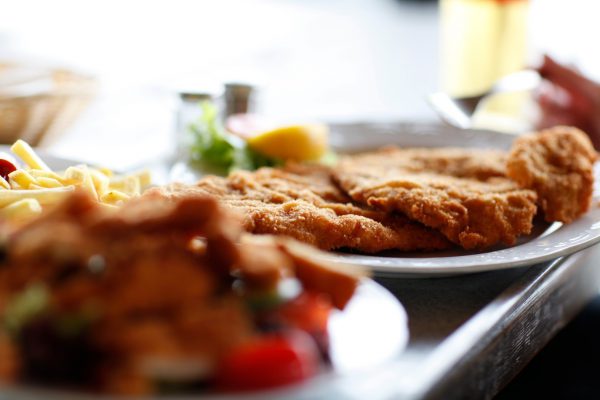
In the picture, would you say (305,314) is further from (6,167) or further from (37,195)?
(6,167)

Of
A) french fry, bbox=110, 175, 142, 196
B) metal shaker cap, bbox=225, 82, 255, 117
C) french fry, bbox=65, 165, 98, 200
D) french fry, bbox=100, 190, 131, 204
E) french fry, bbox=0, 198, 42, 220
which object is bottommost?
metal shaker cap, bbox=225, 82, 255, 117

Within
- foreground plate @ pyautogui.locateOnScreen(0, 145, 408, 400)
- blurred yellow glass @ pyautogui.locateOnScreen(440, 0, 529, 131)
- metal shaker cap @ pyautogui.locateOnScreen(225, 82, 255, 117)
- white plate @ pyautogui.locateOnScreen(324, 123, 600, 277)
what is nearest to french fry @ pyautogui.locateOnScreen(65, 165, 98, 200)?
white plate @ pyautogui.locateOnScreen(324, 123, 600, 277)

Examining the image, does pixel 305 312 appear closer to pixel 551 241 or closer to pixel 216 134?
pixel 551 241

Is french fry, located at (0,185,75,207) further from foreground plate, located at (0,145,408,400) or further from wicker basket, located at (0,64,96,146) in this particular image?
wicker basket, located at (0,64,96,146)

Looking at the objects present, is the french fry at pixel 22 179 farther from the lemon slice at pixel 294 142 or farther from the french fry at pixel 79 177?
the lemon slice at pixel 294 142

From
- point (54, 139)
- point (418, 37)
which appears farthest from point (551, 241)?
point (418, 37)

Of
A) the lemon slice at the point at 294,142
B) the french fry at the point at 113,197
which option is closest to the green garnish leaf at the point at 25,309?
the french fry at the point at 113,197
